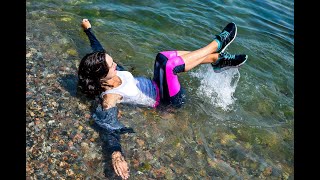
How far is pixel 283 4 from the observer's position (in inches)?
577

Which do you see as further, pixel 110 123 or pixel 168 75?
pixel 168 75

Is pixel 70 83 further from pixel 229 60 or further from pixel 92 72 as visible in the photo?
pixel 229 60

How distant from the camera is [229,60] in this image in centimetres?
704

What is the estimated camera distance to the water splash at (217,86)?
801 cm

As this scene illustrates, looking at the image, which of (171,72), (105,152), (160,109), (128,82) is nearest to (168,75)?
(171,72)

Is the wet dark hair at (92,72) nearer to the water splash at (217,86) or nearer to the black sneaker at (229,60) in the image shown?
the black sneaker at (229,60)

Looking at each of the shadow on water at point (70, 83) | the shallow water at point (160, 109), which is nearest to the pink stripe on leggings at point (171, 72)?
the shallow water at point (160, 109)

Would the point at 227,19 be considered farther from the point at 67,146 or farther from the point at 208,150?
the point at 67,146

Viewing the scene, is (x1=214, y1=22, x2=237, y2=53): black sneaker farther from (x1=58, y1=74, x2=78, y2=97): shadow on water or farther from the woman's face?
(x1=58, y1=74, x2=78, y2=97): shadow on water

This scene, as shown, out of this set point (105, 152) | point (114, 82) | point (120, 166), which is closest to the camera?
point (120, 166)

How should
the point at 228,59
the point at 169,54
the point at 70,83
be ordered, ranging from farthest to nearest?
the point at 70,83 < the point at 228,59 < the point at 169,54

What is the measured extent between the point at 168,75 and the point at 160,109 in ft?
3.69

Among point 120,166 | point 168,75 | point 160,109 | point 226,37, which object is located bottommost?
point 160,109

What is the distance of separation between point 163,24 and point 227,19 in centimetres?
299
